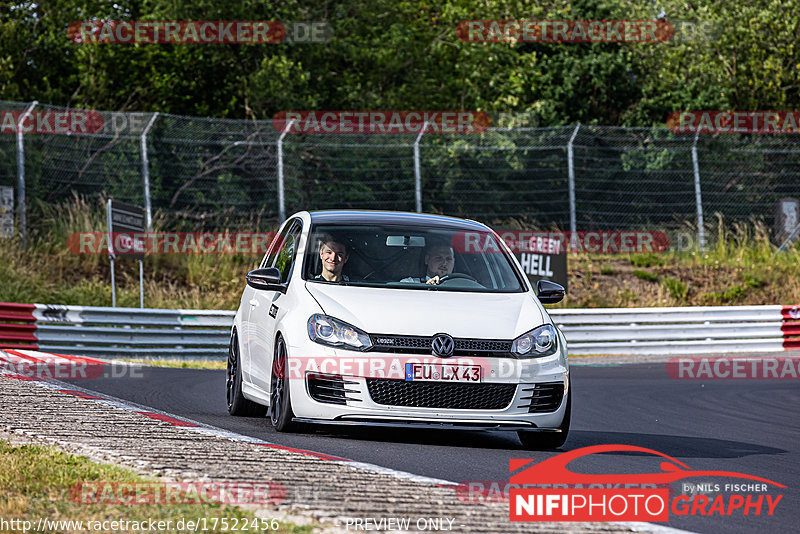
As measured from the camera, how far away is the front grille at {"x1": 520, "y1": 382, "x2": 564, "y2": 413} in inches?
322

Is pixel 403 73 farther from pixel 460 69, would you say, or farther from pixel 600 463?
pixel 600 463

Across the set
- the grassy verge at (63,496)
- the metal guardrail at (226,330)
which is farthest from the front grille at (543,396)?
the metal guardrail at (226,330)

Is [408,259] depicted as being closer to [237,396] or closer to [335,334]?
[335,334]

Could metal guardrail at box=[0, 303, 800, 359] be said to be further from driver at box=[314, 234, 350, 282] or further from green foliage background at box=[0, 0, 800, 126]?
driver at box=[314, 234, 350, 282]

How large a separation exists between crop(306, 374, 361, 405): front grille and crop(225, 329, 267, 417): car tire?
71.4 inches

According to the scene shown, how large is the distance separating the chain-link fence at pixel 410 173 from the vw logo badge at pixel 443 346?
16829mm

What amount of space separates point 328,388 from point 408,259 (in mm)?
1602

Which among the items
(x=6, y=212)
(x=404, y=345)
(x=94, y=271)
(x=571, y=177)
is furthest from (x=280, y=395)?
(x=571, y=177)

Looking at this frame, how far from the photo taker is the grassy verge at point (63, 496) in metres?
4.70

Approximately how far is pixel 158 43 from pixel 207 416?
2343 centimetres

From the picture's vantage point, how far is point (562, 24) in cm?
3375

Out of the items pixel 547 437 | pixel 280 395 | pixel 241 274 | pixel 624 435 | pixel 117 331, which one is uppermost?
pixel 280 395

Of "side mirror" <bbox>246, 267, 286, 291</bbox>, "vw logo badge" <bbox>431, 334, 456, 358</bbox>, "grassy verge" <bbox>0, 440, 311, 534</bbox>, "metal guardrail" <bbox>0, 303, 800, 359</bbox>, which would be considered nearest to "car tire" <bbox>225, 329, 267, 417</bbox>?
"side mirror" <bbox>246, 267, 286, 291</bbox>

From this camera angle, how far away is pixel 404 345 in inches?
314
